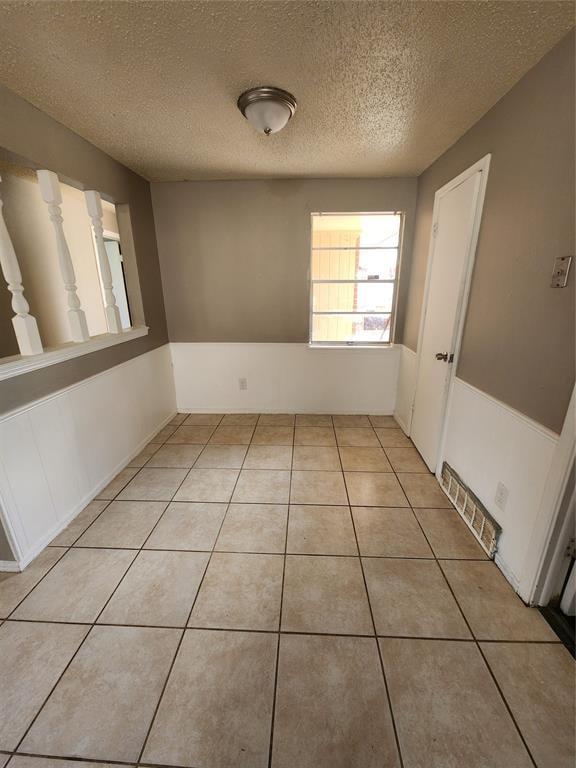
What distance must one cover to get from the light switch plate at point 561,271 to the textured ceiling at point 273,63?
87 centimetres

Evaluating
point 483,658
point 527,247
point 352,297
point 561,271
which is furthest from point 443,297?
point 483,658

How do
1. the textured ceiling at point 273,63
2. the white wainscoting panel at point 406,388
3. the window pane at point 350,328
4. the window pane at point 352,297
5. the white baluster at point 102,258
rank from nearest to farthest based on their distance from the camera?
the textured ceiling at point 273,63 < the white baluster at point 102,258 < the white wainscoting panel at point 406,388 < the window pane at point 352,297 < the window pane at point 350,328

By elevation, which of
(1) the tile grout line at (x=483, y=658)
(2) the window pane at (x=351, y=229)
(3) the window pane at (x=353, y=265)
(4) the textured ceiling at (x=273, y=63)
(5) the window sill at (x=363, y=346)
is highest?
(4) the textured ceiling at (x=273, y=63)

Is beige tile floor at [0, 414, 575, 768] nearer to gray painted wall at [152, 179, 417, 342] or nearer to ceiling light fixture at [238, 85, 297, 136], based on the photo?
gray painted wall at [152, 179, 417, 342]

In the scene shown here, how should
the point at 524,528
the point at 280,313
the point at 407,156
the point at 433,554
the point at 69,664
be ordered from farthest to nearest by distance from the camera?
1. the point at 280,313
2. the point at 407,156
3. the point at 433,554
4. the point at 524,528
5. the point at 69,664

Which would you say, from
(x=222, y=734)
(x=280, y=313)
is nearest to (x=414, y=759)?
(x=222, y=734)

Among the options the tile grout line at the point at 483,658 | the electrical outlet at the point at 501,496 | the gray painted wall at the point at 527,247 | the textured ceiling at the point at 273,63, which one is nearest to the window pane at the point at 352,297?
the textured ceiling at the point at 273,63

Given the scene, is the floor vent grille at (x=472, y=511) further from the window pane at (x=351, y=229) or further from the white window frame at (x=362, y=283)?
the window pane at (x=351, y=229)

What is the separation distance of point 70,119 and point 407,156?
2295 millimetres

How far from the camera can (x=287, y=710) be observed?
3.60 feet

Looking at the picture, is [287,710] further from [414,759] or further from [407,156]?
[407,156]

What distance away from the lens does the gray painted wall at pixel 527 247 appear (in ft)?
4.13

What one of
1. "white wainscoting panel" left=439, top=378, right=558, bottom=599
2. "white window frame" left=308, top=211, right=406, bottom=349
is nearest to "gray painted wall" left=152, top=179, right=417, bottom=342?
"white window frame" left=308, top=211, right=406, bottom=349

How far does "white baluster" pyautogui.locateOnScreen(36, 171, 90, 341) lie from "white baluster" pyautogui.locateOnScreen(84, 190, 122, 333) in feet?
0.93
